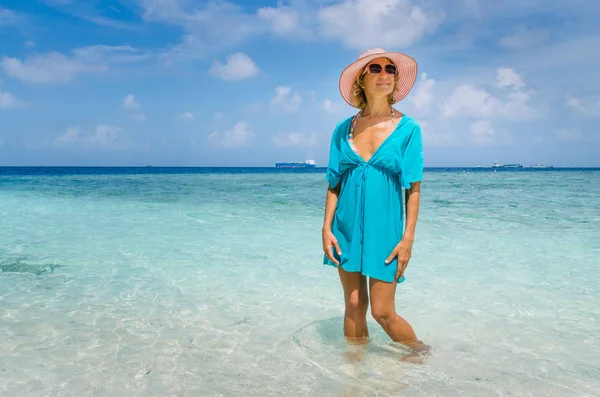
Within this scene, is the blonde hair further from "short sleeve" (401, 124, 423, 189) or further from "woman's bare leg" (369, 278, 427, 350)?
"woman's bare leg" (369, 278, 427, 350)

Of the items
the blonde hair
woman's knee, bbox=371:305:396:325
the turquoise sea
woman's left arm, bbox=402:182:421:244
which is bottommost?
the turquoise sea

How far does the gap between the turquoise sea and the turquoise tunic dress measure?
80 cm

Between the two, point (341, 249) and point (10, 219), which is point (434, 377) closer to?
point (341, 249)

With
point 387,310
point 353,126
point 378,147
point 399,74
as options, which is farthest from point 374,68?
point 387,310

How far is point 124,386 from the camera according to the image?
287 centimetres

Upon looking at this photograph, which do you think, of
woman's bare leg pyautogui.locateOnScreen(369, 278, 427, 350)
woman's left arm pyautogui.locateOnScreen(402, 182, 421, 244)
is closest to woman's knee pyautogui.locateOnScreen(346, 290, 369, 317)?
woman's bare leg pyautogui.locateOnScreen(369, 278, 427, 350)

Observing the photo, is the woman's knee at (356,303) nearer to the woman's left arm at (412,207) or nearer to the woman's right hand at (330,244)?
the woman's right hand at (330,244)

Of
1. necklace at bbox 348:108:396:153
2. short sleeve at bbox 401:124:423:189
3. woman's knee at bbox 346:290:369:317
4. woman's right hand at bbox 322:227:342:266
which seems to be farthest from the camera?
woman's knee at bbox 346:290:369:317

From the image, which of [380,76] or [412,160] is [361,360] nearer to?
[412,160]

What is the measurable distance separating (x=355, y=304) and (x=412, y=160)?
1038 mm

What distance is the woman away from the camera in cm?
271

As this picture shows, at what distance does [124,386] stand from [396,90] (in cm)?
253

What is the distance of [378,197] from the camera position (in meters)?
2.75

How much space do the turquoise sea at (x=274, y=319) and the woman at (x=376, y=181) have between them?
0.75m
